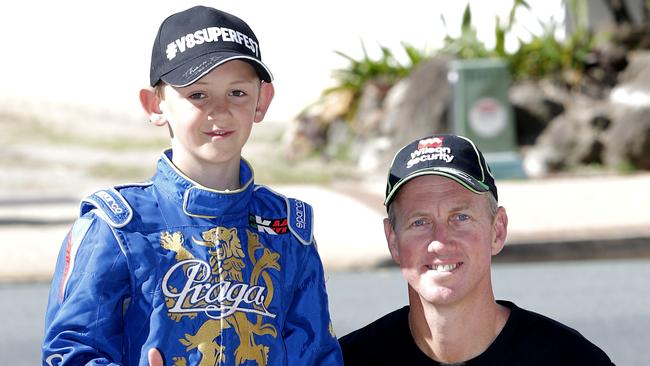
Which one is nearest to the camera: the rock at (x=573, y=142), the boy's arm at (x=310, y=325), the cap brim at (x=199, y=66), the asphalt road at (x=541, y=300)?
the cap brim at (x=199, y=66)

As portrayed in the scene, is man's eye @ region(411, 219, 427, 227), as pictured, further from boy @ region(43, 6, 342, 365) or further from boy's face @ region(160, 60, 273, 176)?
boy's face @ region(160, 60, 273, 176)

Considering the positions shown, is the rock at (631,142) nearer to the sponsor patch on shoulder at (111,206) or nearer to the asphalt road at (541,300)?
the asphalt road at (541,300)

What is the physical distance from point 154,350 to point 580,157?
58.0 feet

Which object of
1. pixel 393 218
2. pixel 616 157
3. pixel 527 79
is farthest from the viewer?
pixel 527 79

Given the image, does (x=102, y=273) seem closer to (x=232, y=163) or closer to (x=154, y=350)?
(x=154, y=350)

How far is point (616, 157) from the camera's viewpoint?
1878 centimetres

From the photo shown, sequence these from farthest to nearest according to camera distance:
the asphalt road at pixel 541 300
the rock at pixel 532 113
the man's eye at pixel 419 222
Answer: the rock at pixel 532 113 → the asphalt road at pixel 541 300 → the man's eye at pixel 419 222

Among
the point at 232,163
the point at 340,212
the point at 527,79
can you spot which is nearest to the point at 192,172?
the point at 232,163

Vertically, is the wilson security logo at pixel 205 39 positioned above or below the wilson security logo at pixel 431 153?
above

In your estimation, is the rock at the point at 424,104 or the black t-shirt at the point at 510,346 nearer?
the black t-shirt at the point at 510,346

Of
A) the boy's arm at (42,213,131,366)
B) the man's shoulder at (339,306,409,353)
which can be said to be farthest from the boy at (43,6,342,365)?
the man's shoulder at (339,306,409,353)

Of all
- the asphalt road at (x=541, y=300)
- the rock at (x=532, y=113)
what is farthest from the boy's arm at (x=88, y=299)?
the rock at (x=532, y=113)

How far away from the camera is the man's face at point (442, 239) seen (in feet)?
9.20

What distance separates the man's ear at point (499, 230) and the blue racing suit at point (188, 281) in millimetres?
491
